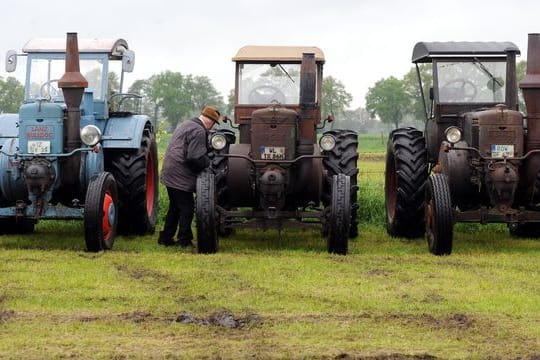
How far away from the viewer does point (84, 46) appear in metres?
14.8

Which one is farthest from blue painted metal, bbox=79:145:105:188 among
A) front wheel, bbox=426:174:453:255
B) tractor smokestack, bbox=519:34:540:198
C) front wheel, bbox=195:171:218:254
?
tractor smokestack, bbox=519:34:540:198

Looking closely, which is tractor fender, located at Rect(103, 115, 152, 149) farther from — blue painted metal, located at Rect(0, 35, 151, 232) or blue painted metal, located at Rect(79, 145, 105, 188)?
blue painted metal, located at Rect(79, 145, 105, 188)

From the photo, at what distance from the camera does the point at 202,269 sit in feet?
36.1

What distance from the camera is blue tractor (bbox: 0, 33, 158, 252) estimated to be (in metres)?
12.4

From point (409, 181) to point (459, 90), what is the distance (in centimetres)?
153

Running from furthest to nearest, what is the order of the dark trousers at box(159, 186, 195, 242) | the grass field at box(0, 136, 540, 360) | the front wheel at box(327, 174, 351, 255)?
1. the dark trousers at box(159, 186, 195, 242)
2. the front wheel at box(327, 174, 351, 255)
3. the grass field at box(0, 136, 540, 360)

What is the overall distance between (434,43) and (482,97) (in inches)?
41.3

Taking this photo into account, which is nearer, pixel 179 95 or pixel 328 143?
pixel 328 143

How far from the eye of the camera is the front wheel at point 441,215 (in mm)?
12219

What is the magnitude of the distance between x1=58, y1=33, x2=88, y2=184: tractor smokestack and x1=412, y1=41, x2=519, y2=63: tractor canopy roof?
4644 millimetres

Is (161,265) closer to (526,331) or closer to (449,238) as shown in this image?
(449,238)

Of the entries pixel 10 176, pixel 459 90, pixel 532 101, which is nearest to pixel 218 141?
pixel 10 176

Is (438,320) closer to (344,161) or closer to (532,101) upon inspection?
(344,161)

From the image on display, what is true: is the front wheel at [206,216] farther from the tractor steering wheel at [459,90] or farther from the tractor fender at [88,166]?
the tractor steering wheel at [459,90]
